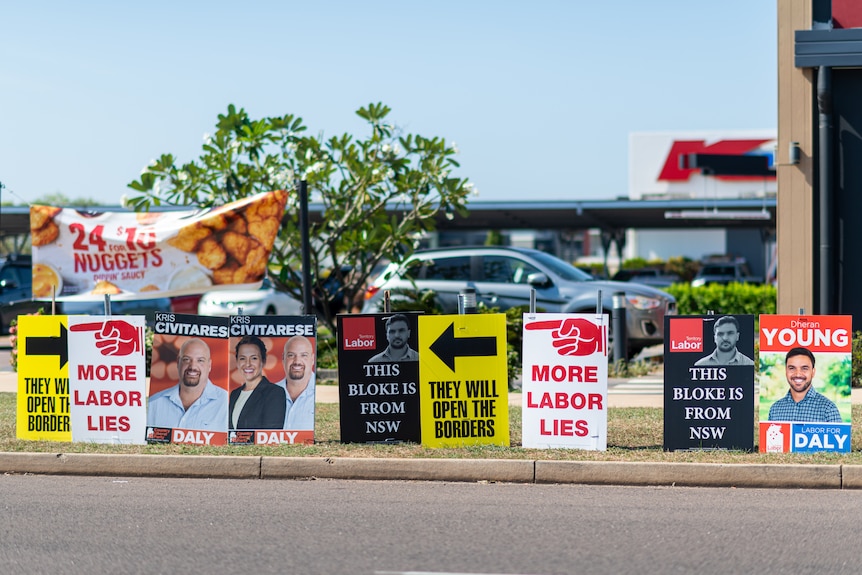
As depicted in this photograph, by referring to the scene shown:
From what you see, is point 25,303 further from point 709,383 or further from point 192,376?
point 709,383

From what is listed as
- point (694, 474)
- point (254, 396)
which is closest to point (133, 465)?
point (254, 396)

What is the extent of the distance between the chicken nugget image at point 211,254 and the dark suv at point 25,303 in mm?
8373

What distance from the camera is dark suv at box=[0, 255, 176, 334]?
22.4 m

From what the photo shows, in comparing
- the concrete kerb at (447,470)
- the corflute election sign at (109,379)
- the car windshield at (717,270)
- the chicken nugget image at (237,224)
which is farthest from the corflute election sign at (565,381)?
the car windshield at (717,270)

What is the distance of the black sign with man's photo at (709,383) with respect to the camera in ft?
29.9

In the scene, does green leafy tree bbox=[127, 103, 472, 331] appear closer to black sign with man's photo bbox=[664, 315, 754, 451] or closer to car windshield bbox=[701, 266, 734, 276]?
black sign with man's photo bbox=[664, 315, 754, 451]

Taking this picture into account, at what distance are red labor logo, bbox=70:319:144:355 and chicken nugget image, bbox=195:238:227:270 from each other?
412 centimetres

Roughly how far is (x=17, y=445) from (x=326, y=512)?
3599mm

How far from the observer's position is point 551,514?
7.48m

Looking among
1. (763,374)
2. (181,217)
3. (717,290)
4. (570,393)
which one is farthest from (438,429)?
(717,290)

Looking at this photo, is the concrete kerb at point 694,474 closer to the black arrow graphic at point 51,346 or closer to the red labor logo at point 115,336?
the red labor logo at point 115,336

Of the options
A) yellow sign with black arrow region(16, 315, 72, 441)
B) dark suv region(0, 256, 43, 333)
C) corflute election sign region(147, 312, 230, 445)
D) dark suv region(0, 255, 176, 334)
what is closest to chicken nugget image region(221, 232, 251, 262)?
yellow sign with black arrow region(16, 315, 72, 441)

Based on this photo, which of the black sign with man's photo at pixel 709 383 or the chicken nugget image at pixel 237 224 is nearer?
the black sign with man's photo at pixel 709 383

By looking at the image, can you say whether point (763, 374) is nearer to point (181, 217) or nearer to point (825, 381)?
point (825, 381)
